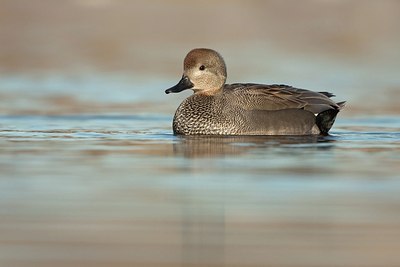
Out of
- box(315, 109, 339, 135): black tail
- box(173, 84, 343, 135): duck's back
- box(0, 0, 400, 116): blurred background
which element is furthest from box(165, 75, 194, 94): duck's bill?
box(0, 0, 400, 116): blurred background

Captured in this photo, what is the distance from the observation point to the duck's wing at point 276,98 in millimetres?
13125

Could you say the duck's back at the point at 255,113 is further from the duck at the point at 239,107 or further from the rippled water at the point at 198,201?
the rippled water at the point at 198,201

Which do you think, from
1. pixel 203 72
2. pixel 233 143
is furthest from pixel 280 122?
pixel 233 143

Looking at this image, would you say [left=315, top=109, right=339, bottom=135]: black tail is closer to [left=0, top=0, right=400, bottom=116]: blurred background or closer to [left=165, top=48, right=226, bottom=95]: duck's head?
[left=165, top=48, right=226, bottom=95]: duck's head

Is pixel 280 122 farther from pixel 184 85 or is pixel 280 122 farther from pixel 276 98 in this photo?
pixel 184 85

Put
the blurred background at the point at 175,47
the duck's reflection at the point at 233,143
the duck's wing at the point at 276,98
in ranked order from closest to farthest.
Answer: the duck's reflection at the point at 233,143 → the duck's wing at the point at 276,98 → the blurred background at the point at 175,47

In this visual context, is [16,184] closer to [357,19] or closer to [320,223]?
[320,223]

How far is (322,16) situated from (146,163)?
21266 mm

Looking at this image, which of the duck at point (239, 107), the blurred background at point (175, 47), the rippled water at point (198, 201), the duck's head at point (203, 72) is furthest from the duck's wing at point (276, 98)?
the blurred background at point (175, 47)

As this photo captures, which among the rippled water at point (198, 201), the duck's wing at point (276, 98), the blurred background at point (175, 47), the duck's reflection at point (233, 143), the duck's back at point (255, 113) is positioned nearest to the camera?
the rippled water at point (198, 201)

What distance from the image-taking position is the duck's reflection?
11.3 m

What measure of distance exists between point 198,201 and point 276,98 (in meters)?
5.22

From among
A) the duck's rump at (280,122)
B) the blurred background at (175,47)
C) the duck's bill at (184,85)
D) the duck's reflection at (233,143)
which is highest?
the blurred background at (175,47)

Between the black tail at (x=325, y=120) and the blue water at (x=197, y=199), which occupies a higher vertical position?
the black tail at (x=325, y=120)
